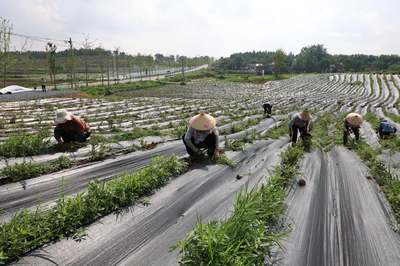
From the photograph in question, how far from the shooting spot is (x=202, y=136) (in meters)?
4.31

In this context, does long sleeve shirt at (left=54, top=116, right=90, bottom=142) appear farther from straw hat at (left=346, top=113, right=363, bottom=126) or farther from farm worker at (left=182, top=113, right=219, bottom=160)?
straw hat at (left=346, top=113, right=363, bottom=126)

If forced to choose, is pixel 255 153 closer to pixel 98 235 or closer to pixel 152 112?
pixel 98 235

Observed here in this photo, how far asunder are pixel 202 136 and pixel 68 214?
8.37ft

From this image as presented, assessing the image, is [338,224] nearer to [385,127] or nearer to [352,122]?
[352,122]

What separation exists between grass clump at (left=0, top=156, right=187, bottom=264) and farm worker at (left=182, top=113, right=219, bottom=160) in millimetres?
1039

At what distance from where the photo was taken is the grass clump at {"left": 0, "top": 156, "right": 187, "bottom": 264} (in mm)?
2041

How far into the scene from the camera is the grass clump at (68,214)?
2041mm

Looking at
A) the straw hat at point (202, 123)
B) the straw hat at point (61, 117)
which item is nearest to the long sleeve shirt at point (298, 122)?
the straw hat at point (202, 123)

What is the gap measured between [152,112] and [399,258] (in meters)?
9.67

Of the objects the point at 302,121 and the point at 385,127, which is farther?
the point at 385,127

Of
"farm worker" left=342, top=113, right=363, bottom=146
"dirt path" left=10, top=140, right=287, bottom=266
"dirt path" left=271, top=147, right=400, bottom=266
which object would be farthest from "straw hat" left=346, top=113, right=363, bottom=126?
"dirt path" left=10, top=140, right=287, bottom=266

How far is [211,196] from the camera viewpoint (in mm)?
3189

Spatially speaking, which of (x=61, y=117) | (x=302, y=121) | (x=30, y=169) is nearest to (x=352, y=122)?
(x=302, y=121)

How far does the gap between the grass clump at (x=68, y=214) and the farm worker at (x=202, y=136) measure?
1.04 meters
